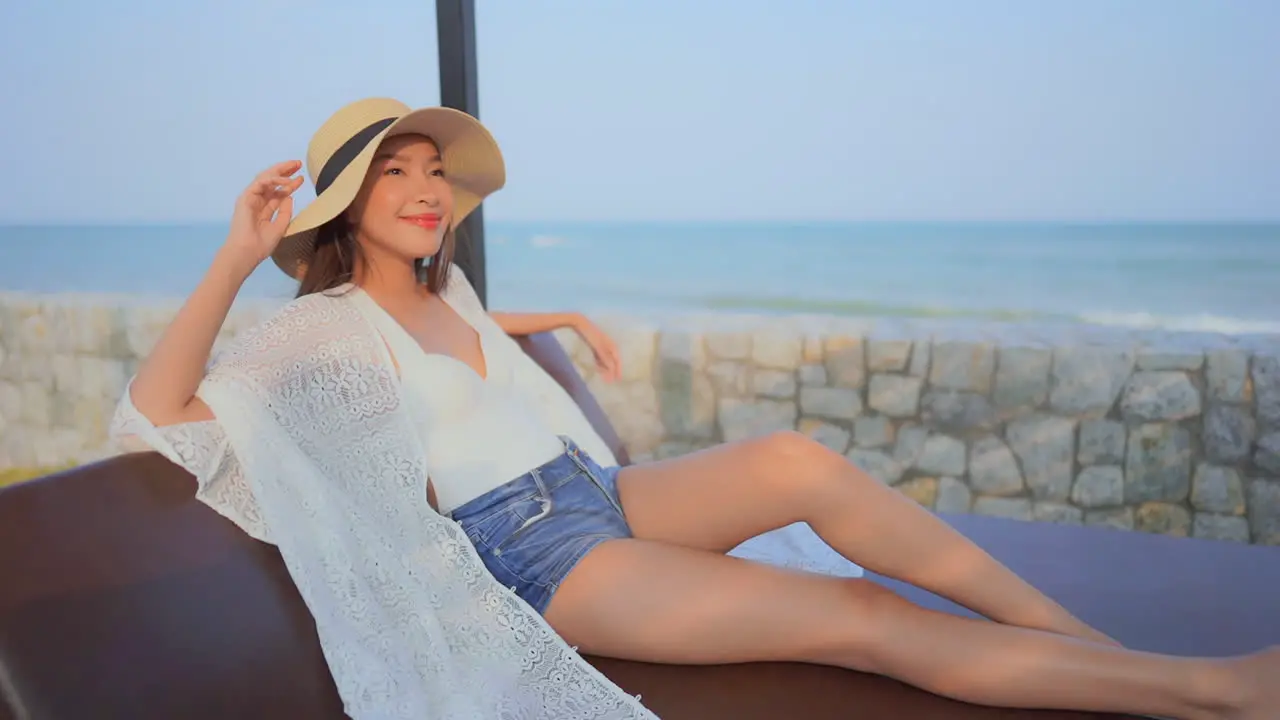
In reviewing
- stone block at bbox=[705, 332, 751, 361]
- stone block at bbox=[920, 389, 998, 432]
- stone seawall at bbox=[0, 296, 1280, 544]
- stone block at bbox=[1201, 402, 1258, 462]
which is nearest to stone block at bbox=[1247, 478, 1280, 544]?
stone seawall at bbox=[0, 296, 1280, 544]

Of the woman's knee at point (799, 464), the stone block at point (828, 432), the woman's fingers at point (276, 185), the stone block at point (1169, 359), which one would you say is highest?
the woman's fingers at point (276, 185)

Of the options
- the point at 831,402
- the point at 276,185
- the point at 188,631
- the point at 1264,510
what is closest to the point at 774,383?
the point at 831,402

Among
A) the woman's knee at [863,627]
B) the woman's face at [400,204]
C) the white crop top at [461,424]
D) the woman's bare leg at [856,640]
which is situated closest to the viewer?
the woman's bare leg at [856,640]

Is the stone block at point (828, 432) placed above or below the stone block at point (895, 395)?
below

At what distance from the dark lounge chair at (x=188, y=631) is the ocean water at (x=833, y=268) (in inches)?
441

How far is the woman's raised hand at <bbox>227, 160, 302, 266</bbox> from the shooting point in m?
1.65

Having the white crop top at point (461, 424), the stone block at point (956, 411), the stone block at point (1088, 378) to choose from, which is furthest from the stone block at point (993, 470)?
the white crop top at point (461, 424)

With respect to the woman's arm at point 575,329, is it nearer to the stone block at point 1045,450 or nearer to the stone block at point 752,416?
the stone block at point 752,416

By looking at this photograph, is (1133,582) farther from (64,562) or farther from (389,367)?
(64,562)

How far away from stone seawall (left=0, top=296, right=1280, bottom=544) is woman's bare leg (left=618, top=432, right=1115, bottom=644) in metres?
3.35

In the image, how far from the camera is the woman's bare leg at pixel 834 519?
170 centimetres

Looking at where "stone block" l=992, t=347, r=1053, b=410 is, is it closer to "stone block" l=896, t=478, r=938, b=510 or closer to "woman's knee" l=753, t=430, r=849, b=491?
"stone block" l=896, t=478, r=938, b=510

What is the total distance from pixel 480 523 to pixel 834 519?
661 millimetres

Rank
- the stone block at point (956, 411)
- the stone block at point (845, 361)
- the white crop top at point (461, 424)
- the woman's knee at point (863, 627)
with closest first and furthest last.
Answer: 1. the woman's knee at point (863, 627)
2. the white crop top at point (461, 424)
3. the stone block at point (956, 411)
4. the stone block at point (845, 361)
